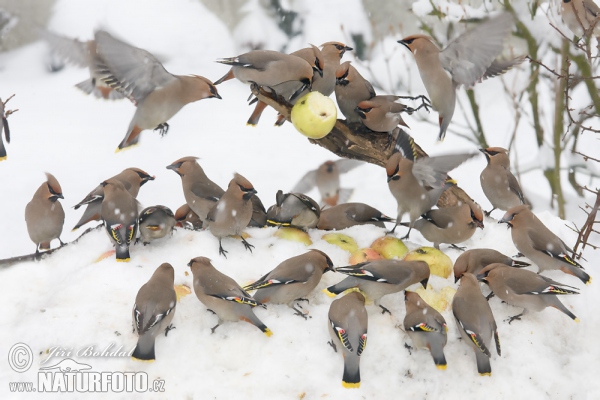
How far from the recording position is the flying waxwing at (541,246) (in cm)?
435

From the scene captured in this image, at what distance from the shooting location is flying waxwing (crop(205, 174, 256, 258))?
→ 4488 millimetres

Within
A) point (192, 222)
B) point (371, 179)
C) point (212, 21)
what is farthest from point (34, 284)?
point (212, 21)

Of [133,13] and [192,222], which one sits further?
[133,13]

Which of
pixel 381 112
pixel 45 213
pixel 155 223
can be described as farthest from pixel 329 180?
pixel 155 223

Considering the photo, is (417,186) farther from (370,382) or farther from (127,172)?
(127,172)

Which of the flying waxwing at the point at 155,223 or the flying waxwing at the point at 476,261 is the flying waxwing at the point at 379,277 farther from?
the flying waxwing at the point at 155,223

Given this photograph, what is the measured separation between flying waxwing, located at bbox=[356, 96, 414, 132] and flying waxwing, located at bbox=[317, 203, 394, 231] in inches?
21.6

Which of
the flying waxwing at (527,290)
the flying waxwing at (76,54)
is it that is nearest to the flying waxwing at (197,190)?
the flying waxwing at (76,54)

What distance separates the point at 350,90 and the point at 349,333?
2027 mm

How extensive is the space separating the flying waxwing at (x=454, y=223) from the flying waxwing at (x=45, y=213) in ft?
8.10

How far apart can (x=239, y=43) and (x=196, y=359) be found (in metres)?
7.14

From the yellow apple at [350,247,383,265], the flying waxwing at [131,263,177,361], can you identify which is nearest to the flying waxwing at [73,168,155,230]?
the flying waxwing at [131,263,177,361]

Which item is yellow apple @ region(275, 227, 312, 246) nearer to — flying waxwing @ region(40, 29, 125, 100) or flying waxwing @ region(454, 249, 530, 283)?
flying waxwing @ region(454, 249, 530, 283)

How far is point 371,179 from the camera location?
9.75 meters
